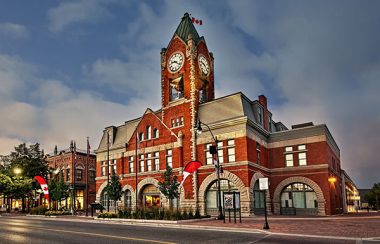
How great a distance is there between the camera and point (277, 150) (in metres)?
38.6

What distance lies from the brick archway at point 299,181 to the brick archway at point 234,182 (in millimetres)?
5819

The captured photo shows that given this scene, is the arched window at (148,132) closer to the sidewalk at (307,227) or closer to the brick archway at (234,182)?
the brick archway at (234,182)

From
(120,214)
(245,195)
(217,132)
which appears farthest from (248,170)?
(120,214)

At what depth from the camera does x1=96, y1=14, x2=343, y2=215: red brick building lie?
3444 cm

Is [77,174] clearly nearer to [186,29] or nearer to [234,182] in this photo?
[186,29]

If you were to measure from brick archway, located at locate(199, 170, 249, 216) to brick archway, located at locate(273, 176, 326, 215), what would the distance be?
19.1 ft

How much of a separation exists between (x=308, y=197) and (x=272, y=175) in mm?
4691

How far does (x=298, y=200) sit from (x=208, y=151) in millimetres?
11242

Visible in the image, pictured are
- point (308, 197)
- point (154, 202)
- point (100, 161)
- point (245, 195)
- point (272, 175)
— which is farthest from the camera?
point (100, 161)

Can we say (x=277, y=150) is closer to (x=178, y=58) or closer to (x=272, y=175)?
(x=272, y=175)

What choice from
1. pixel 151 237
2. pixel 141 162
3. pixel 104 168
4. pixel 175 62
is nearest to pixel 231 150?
pixel 141 162

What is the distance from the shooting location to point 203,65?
43281 mm

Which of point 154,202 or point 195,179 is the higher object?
point 195,179

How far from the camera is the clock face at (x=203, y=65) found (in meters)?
42.4
